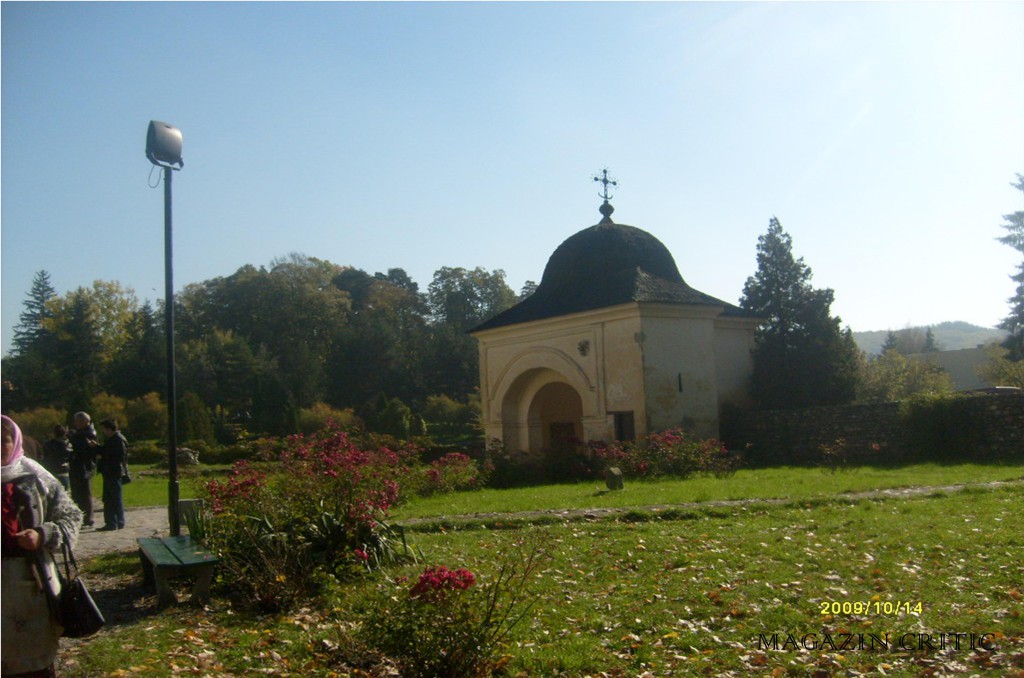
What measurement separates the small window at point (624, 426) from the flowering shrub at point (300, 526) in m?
14.7

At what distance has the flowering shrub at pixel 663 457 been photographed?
19609mm

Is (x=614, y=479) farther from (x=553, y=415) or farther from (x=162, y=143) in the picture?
(x=553, y=415)

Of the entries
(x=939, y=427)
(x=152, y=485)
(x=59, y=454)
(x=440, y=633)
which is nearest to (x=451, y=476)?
(x=59, y=454)

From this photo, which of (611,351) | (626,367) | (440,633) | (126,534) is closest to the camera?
(440,633)

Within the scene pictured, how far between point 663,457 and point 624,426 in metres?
4.08

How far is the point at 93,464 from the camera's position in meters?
13.8

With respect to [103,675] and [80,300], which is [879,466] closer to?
[103,675]

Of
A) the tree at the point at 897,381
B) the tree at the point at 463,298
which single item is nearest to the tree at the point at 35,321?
the tree at the point at 463,298

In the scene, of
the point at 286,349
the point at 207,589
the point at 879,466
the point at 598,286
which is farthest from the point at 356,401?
the point at 207,589

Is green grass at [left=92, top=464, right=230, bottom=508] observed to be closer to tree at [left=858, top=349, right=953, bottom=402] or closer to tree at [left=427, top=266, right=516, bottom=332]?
tree at [left=858, top=349, right=953, bottom=402]

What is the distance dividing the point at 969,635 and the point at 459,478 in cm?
1443

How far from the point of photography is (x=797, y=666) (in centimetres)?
560

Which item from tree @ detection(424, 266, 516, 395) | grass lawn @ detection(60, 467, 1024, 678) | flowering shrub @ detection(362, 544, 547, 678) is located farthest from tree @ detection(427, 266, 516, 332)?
flowering shrub @ detection(362, 544, 547, 678)

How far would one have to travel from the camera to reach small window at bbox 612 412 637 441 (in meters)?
23.8
